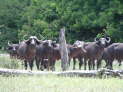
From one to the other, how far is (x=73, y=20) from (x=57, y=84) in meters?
26.6

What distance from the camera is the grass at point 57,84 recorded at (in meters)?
12.4

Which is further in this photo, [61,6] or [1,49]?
[1,49]

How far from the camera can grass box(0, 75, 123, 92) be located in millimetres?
12406

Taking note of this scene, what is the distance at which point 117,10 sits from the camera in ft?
118

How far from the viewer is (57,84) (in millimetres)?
13617

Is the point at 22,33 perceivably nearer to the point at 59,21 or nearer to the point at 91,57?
the point at 59,21

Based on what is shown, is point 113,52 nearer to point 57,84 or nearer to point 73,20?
point 57,84

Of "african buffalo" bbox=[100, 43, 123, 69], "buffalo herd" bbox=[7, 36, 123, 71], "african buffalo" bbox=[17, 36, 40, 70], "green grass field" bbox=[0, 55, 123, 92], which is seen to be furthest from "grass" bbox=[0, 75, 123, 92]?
"african buffalo" bbox=[100, 43, 123, 69]

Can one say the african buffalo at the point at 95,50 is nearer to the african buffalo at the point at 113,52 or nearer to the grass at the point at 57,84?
the african buffalo at the point at 113,52

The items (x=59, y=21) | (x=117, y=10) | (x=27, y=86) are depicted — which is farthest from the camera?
(x=59, y=21)

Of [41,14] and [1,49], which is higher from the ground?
[41,14]

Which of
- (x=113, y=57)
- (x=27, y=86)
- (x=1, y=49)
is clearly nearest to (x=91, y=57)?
(x=113, y=57)

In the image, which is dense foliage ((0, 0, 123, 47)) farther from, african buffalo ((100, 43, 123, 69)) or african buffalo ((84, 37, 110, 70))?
african buffalo ((100, 43, 123, 69))

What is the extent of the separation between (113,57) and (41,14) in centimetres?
2298
